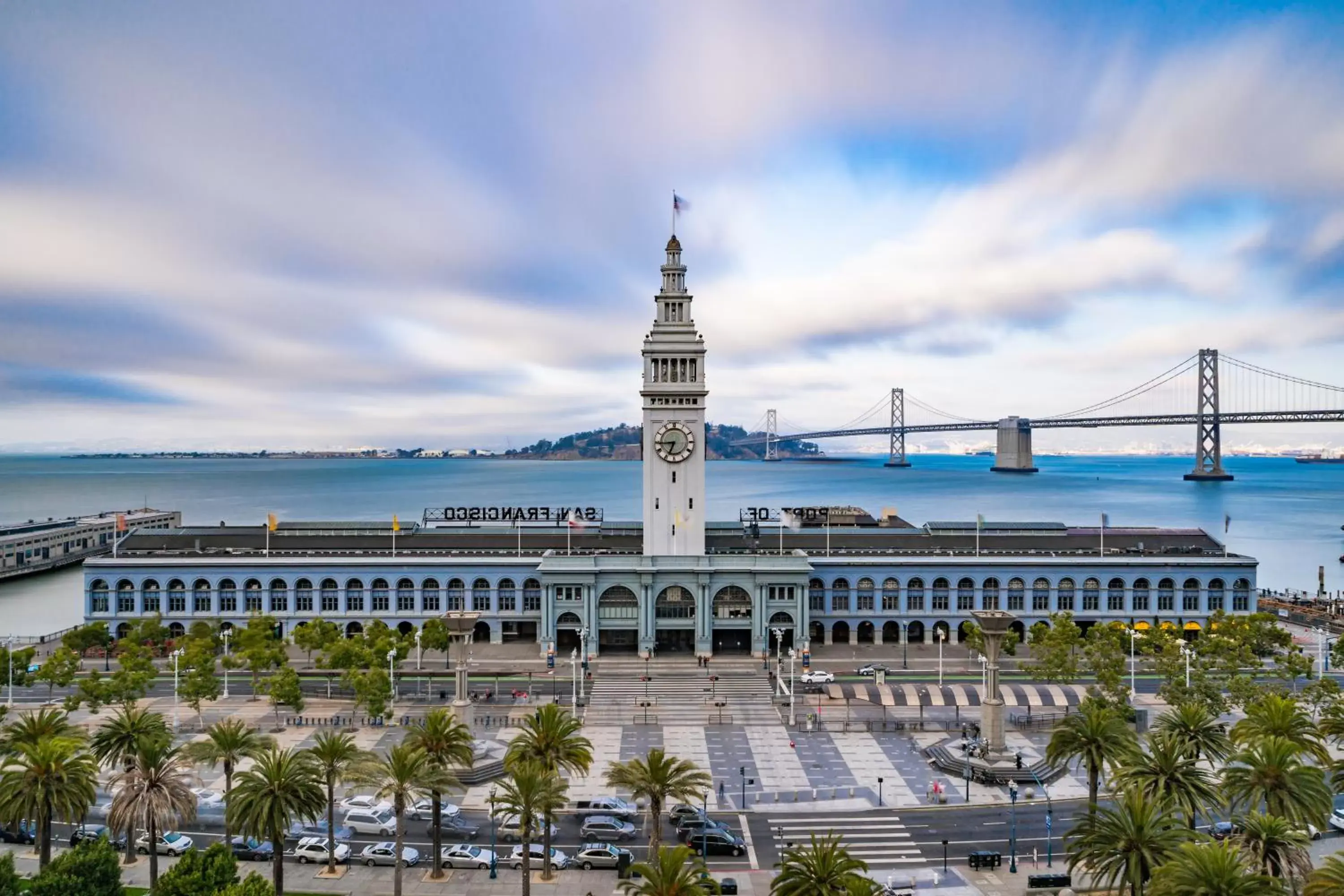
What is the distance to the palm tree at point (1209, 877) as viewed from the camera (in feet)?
97.8

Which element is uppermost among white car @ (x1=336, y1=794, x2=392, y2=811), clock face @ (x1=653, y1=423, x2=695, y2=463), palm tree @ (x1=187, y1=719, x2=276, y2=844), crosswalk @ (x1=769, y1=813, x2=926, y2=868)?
clock face @ (x1=653, y1=423, x2=695, y2=463)

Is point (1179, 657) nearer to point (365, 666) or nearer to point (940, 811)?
point (940, 811)

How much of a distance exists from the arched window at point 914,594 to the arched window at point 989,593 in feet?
21.3

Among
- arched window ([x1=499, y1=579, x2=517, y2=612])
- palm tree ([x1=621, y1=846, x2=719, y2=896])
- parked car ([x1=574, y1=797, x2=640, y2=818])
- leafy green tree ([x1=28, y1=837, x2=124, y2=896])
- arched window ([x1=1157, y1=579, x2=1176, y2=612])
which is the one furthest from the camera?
arched window ([x1=1157, y1=579, x2=1176, y2=612])

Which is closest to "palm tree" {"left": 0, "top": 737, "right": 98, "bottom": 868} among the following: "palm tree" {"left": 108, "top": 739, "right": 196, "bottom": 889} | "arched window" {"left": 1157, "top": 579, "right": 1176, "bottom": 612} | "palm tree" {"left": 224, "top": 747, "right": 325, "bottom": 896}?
"palm tree" {"left": 108, "top": 739, "right": 196, "bottom": 889}

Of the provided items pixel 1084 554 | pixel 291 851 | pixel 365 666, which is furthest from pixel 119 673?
pixel 1084 554

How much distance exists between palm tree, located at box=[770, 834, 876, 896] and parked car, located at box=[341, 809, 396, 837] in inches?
1064

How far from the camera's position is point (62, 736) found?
4741 centimetres

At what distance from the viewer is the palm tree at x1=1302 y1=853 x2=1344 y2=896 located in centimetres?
2941

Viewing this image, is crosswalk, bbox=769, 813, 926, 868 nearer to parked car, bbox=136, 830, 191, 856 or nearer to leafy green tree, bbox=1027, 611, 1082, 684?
leafy green tree, bbox=1027, 611, 1082, 684

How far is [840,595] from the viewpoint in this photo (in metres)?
97.1

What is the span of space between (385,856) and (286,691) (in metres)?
24.9

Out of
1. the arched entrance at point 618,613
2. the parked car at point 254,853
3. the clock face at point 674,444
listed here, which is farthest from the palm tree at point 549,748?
the clock face at point 674,444

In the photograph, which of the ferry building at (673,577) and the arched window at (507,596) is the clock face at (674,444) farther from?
the arched window at (507,596)
